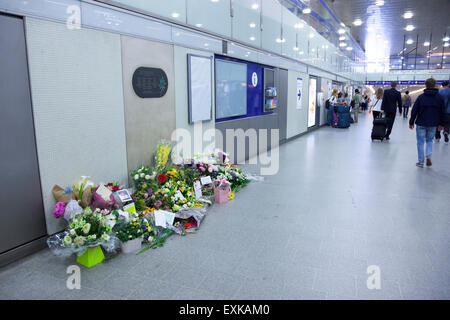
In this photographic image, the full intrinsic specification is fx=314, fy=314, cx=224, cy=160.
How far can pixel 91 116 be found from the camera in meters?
3.27

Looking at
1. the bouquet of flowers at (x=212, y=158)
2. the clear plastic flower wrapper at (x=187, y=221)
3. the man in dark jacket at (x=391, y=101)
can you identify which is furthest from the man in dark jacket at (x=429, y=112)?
the clear plastic flower wrapper at (x=187, y=221)

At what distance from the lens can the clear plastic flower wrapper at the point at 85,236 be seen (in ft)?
8.45

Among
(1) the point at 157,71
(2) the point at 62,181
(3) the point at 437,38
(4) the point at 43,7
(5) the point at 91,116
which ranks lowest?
(2) the point at 62,181

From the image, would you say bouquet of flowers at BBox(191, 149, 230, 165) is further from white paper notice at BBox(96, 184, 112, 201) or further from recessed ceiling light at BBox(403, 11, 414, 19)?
recessed ceiling light at BBox(403, 11, 414, 19)

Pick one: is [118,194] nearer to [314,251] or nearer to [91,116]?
[91,116]

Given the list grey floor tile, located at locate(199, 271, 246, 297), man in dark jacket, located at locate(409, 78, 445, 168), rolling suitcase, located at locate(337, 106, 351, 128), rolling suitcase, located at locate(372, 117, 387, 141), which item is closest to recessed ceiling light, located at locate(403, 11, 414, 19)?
rolling suitcase, located at locate(337, 106, 351, 128)

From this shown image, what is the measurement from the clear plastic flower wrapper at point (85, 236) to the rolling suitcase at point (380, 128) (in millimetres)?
8733

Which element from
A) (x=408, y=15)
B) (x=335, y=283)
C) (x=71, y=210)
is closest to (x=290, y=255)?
(x=335, y=283)

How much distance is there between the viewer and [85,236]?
8.63ft

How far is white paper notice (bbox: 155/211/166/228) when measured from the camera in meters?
3.23

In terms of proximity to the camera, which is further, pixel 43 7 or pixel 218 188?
pixel 218 188
